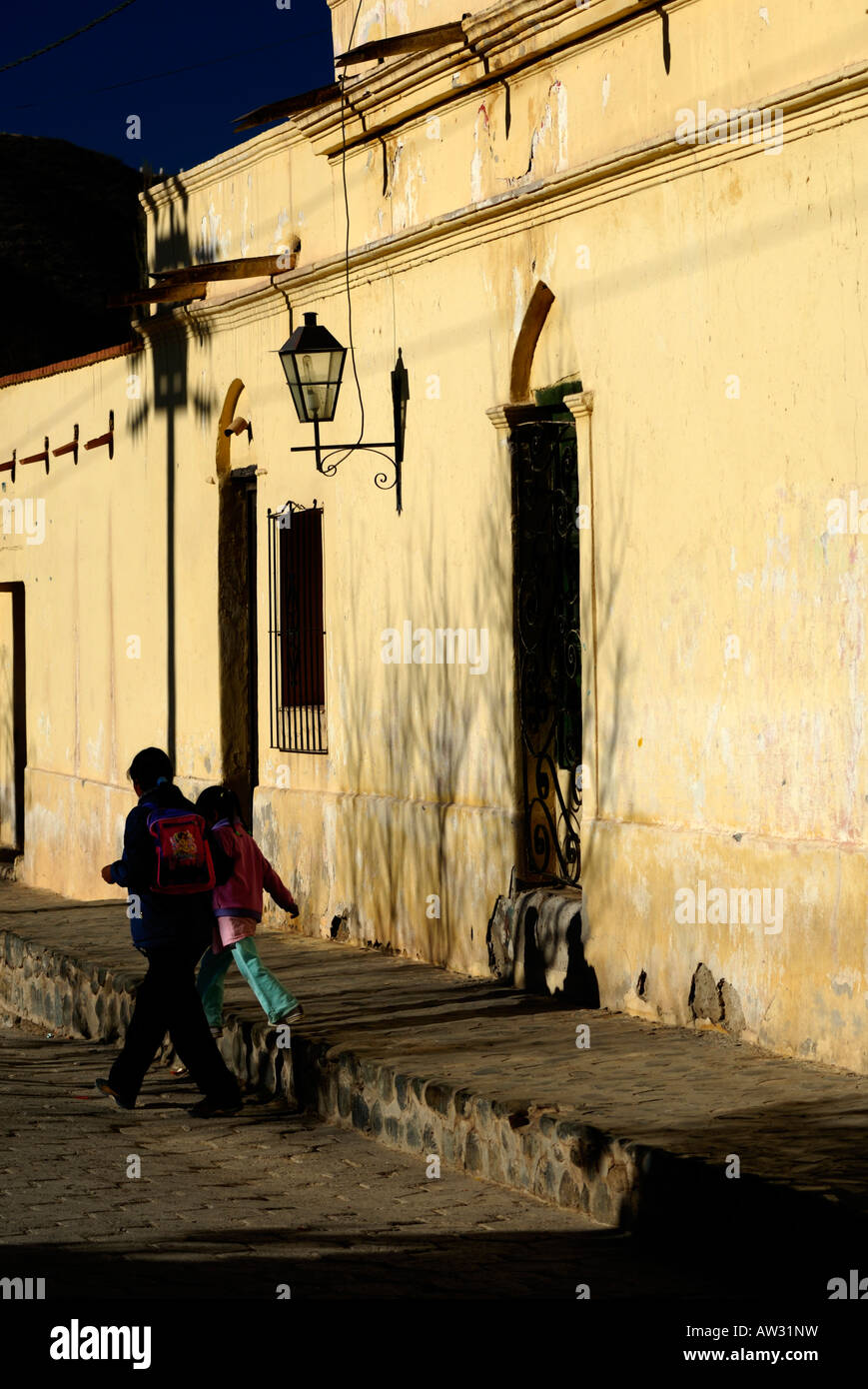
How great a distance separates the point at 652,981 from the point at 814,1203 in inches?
132

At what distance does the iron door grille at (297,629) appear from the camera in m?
13.2

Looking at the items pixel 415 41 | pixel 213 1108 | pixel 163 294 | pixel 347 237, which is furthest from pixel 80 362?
pixel 213 1108

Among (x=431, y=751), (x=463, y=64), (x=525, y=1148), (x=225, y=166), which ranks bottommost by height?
(x=525, y=1148)

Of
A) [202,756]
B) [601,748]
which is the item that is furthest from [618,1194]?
[202,756]

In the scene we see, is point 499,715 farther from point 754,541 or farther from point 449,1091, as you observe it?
point 449,1091

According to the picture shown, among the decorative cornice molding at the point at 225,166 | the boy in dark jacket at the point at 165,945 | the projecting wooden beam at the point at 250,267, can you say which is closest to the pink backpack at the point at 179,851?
the boy in dark jacket at the point at 165,945

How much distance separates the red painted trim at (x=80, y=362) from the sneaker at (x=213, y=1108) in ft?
27.0

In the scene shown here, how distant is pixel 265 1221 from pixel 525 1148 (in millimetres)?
989

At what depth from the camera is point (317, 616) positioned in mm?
13180

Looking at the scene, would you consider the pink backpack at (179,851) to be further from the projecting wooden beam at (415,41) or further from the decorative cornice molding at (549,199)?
the projecting wooden beam at (415,41)

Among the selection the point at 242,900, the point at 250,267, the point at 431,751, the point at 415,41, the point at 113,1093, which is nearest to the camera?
the point at 113,1093

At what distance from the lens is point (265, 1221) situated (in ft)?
22.9

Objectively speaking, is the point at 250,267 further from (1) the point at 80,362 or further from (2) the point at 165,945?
(2) the point at 165,945

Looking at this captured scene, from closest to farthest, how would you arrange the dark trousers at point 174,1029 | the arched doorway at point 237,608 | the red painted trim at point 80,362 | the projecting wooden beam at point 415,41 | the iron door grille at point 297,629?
the dark trousers at point 174,1029 < the projecting wooden beam at point 415,41 < the iron door grille at point 297,629 < the arched doorway at point 237,608 < the red painted trim at point 80,362
